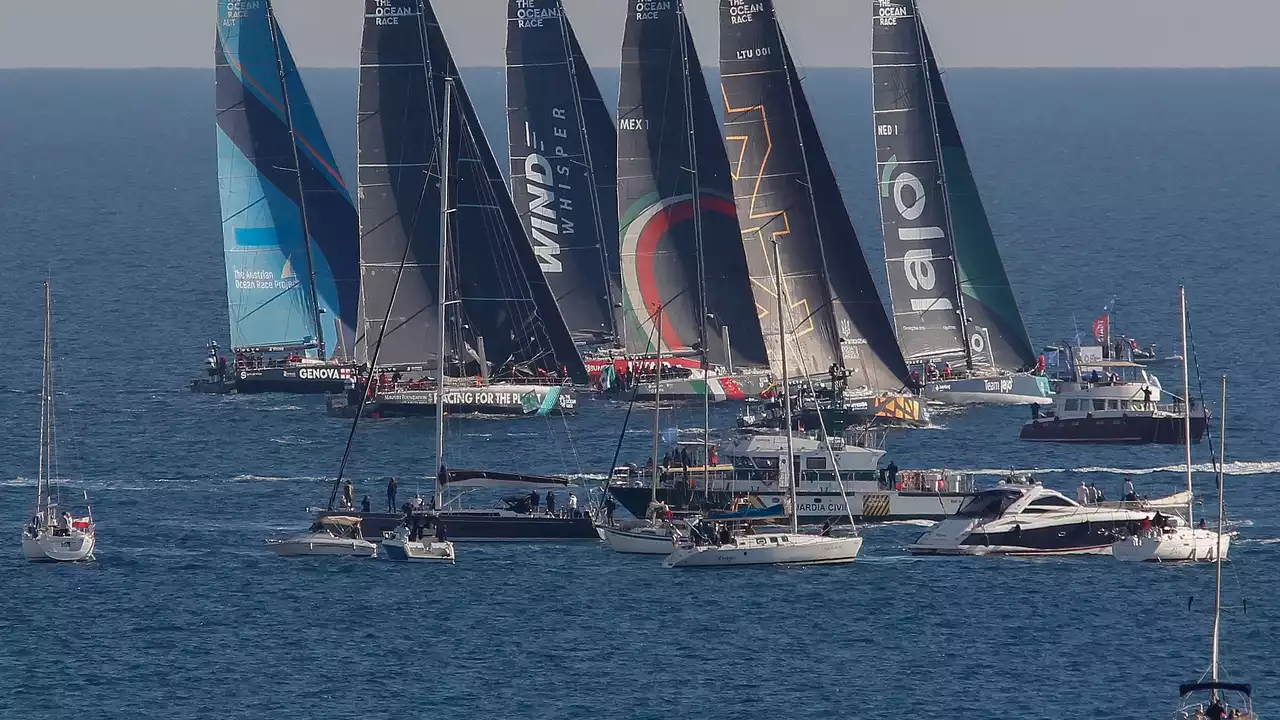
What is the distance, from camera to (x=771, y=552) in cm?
9512

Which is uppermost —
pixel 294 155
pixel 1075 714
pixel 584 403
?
pixel 294 155

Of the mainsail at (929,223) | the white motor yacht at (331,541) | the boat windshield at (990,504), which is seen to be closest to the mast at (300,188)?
the mainsail at (929,223)

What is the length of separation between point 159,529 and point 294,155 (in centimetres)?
3719

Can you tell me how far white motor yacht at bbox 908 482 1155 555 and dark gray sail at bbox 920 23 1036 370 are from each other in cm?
3073

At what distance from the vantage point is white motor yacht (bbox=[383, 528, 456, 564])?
95.3 metres

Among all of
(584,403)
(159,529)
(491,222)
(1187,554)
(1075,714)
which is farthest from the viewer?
(584,403)

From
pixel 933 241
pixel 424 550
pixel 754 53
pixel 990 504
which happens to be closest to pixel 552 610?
pixel 424 550

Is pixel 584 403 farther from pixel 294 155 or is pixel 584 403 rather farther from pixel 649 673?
pixel 649 673

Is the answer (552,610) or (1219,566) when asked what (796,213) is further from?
(1219,566)

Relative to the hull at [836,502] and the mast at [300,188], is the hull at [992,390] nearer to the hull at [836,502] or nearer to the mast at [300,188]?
the hull at [836,502]

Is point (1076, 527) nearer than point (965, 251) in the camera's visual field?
Yes

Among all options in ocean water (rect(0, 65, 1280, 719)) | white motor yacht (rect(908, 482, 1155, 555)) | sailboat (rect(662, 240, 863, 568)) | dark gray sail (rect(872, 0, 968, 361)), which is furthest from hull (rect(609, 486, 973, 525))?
dark gray sail (rect(872, 0, 968, 361))

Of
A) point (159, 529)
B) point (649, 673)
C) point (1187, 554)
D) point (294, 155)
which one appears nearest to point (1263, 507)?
point (1187, 554)

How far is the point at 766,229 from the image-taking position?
4828 inches
